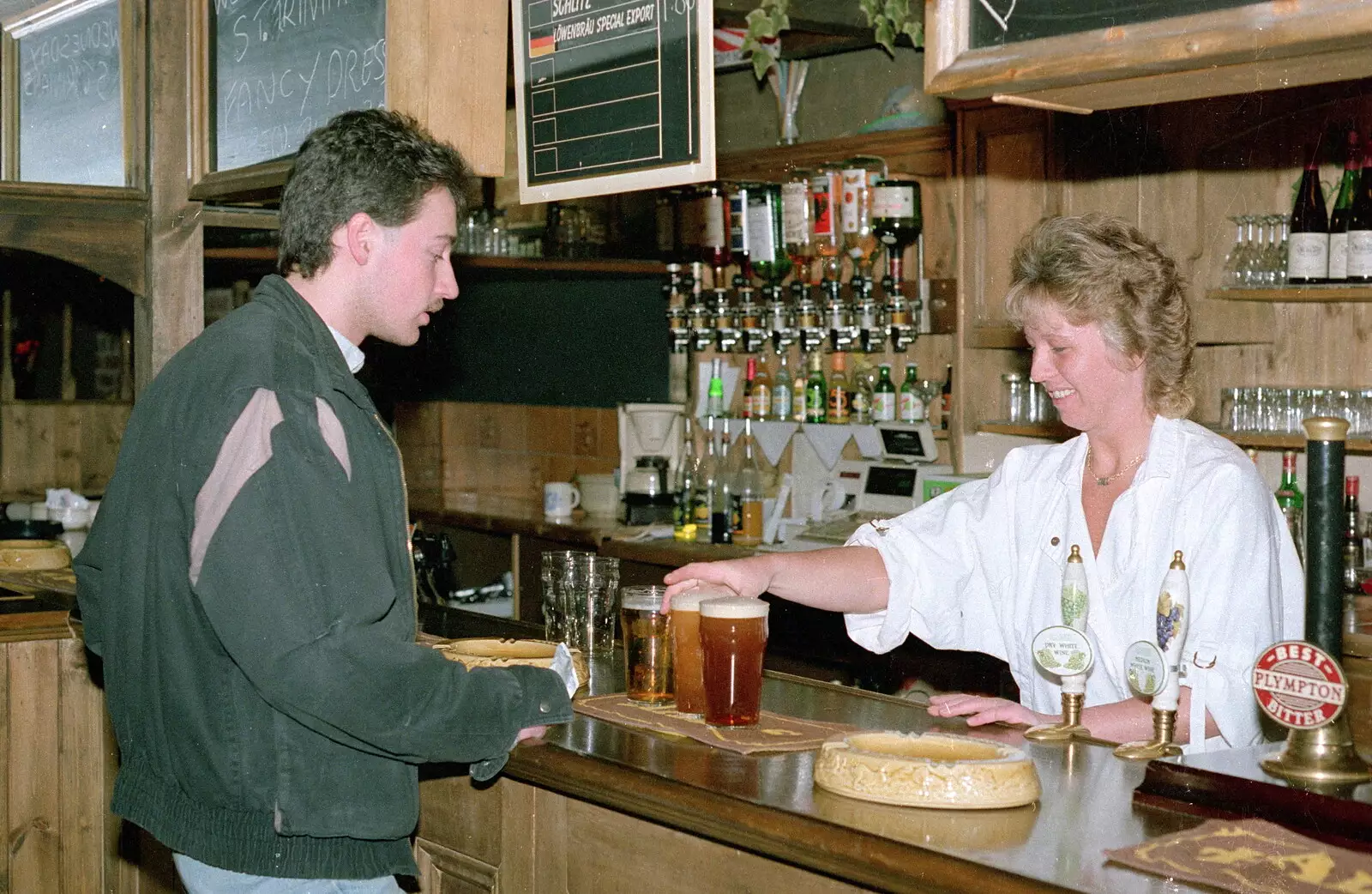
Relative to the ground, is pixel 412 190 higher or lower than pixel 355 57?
lower

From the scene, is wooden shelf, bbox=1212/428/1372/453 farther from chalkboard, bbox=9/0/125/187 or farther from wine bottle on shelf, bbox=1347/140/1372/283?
chalkboard, bbox=9/0/125/187

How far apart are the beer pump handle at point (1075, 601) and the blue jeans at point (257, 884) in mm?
969

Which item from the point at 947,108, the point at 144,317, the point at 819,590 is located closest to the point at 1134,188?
the point at 947,108

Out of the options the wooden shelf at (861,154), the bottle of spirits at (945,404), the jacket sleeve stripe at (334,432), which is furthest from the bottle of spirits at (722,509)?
the jacket sleeve stripe at (334,432)

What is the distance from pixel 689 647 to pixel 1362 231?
290cm

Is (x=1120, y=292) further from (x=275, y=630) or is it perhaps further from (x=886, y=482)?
(x=886, y=482)

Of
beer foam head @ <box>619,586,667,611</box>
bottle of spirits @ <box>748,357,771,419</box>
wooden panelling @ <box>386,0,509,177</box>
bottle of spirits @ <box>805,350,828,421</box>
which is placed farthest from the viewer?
bottle of spirits @ <box>748,357,771,419</box>

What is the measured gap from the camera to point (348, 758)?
1.82 meters

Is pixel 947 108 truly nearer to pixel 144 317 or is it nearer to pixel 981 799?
pixel 144 317

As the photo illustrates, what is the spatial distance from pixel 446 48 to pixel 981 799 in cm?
175

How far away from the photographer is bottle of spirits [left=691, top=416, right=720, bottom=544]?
551 centimetres

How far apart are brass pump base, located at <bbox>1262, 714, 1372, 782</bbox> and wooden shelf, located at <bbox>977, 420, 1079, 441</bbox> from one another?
10.1 ft

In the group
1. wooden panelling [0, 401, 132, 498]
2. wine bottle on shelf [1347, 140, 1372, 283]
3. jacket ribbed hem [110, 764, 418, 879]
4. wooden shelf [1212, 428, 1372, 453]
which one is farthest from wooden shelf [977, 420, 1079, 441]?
wooden panelling [0, 401, 132, 498]

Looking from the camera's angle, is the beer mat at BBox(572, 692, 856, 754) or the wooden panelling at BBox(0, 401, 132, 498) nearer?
the beer mat at BBox(572, 692, 856, 754)
